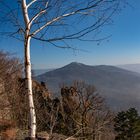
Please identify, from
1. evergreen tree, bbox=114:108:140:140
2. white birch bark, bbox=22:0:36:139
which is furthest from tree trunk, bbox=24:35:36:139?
evergreen tree, bbox=114:108:140:140

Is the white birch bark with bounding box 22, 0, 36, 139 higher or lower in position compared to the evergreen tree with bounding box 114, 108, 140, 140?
higher

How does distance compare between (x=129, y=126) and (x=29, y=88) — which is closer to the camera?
(x=29, y=88)

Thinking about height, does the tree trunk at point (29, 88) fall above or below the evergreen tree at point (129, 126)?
above

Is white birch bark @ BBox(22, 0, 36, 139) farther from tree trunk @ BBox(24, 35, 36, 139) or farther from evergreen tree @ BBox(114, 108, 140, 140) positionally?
evergreen tree @ BBox(114, 108, 140, 140)

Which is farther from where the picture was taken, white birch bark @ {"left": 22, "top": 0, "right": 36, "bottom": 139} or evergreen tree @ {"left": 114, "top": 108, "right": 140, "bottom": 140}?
evergreen tree @ {"left": 114, "top": 108, "right": 140, "bottom": 140}

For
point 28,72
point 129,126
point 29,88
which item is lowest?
point 129,126

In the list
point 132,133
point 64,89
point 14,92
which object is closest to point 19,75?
point 14,92

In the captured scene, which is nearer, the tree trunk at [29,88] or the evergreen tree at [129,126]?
the tree trunk at [29,88]

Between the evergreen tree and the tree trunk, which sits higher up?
the tree trunk

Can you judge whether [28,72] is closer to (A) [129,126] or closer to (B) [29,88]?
(B) [29,88]

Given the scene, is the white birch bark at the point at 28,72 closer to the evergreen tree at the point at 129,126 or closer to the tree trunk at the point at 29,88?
the tree trunk at the point at 29,88

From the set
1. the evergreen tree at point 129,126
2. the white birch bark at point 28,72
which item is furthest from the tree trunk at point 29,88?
the evergreen tree at point 129,126

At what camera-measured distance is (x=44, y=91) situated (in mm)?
44094

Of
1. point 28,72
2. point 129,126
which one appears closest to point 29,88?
point 28,72
